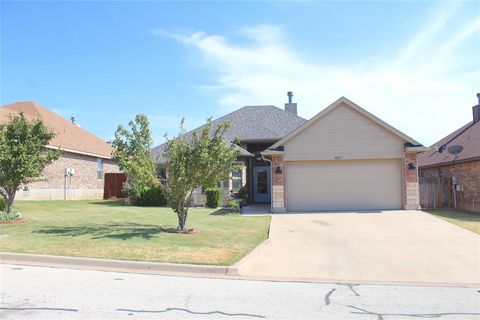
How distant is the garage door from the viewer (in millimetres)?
19172

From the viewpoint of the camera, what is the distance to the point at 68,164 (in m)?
27.1

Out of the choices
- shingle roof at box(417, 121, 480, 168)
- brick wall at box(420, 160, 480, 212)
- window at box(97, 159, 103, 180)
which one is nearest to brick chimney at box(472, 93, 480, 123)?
shingle roof at box(417, 121, 480, 168)

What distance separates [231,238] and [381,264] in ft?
13.0

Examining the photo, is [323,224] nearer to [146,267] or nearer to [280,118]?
[146,267]

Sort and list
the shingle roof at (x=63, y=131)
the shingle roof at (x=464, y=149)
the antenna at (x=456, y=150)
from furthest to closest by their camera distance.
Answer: the shingle roof at (x=63, y=131)
the antenna at (x=456, y=150)
the shingle roof at (x=464, y=149)

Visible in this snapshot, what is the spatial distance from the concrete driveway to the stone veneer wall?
1535 cm

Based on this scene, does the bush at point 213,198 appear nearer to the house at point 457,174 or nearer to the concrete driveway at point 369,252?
the concrete driveway at point 369,252

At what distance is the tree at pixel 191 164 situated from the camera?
12.4m

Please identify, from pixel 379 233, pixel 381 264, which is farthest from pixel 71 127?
pixel 381 264

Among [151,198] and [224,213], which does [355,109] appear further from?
[151,198]

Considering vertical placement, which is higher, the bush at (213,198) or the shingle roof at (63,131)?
the shingle roof at (63,131)

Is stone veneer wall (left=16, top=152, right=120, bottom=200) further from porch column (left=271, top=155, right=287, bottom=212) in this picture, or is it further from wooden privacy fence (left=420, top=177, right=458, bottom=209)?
wooden privacy fence (left=420, top=177, right=458, bottom=209)

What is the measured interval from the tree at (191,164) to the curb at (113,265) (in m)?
3.57

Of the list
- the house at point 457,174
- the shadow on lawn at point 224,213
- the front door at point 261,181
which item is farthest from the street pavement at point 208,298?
the front door at point 261,181
